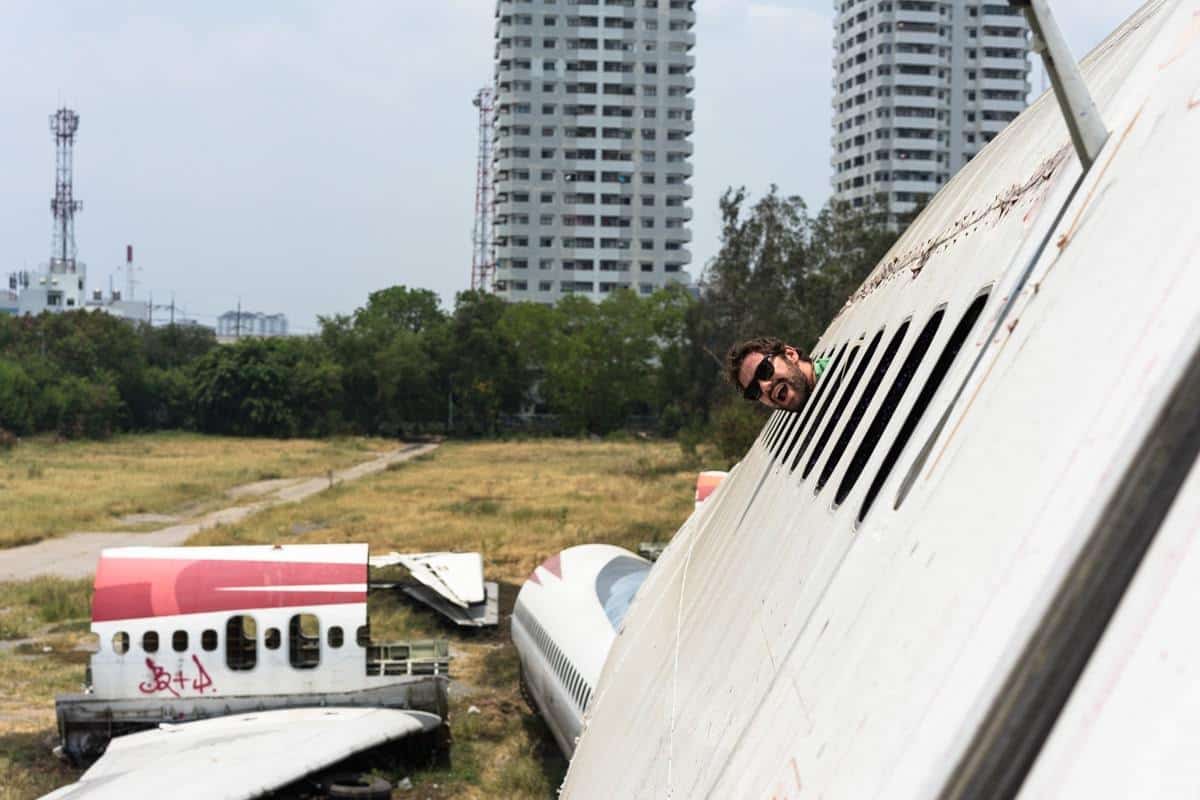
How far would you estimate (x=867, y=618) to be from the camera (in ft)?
6.74

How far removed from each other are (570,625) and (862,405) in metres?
11.6

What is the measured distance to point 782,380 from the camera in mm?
4465

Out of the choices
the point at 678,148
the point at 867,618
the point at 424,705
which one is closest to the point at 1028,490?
the point at 867,618

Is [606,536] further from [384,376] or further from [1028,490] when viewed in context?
[384,376]

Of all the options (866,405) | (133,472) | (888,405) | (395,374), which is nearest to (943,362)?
(888,405)

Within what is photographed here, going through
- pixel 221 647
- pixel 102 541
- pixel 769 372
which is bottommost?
pixel 102 541

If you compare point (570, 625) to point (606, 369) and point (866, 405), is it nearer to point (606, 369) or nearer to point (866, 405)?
point (866, 405)

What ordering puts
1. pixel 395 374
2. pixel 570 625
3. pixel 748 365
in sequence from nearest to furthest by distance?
1. pixel 748 365
2. pixel 570 625
3. pixel 395 374

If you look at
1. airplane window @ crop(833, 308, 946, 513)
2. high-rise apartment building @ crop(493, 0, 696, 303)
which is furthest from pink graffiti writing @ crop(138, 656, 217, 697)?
high-rise apartment building @ crop(493, 0, 696, 303)

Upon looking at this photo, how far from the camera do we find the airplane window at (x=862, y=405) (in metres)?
3.58

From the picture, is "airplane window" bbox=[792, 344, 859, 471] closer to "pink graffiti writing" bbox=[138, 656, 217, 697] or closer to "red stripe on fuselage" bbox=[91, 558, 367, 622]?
"red stripe on fuselage" bbox=[91, 558, 367, 622]

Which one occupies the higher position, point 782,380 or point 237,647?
point 782,380

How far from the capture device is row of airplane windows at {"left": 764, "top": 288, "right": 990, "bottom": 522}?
8.94 ft

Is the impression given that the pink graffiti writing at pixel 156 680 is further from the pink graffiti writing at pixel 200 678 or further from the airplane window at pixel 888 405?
the airplane window at pixel 888 405
